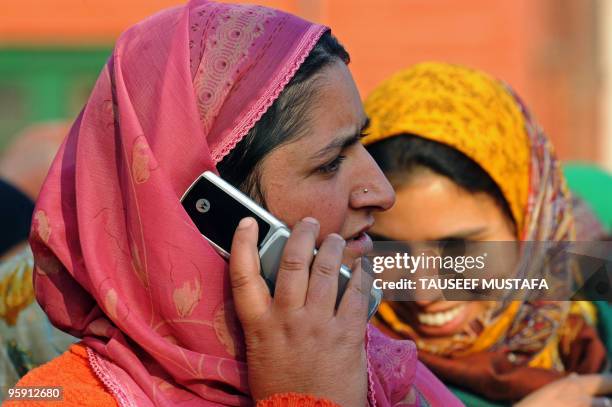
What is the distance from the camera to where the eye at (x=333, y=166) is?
2.09 metres

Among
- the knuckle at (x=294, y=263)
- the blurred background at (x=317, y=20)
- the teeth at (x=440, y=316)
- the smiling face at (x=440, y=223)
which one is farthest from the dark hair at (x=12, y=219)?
the blurred background at (x=317, y=20)

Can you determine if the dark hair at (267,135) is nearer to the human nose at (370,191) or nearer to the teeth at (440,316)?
the human nose at (370,191)

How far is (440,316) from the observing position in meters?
3.06

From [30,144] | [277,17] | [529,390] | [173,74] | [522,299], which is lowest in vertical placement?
[30,144]

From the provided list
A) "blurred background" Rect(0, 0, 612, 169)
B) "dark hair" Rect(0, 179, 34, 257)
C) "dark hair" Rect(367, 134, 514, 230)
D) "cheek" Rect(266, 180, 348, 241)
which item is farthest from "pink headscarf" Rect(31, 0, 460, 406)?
"blurred background" Rect(0, 0, 612, 169)

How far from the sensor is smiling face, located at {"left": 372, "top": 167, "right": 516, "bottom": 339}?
3.10m

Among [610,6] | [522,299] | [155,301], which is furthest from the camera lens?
[610,6]

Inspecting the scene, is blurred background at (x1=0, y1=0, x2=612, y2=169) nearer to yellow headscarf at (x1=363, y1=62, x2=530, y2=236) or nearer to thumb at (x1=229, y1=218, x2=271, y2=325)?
yellow headscarf at (x1=363, y1=62, x2=530, y2=236)

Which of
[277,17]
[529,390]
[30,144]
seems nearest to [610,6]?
[30,144]

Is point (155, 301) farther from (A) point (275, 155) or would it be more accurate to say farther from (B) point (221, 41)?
(B) point (221, 41)

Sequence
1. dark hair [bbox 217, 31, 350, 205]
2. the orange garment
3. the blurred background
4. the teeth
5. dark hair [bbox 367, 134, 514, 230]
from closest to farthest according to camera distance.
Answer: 1. the orange garment
2. dark hair [bbox 217, 31, 350, 205]
3. the teeth
4. dark hair [bbox 367, 134, 514, 230]
5. the blurred background

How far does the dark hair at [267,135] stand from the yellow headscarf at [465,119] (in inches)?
50.3

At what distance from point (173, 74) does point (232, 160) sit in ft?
0.68

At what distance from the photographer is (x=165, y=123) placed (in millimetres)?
2021
